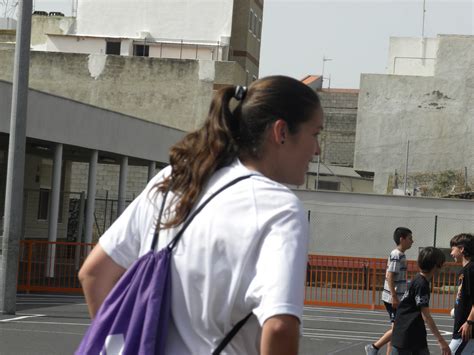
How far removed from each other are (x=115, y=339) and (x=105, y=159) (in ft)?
104

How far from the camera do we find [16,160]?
1838 cm

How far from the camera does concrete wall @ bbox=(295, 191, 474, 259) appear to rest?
3644 cm

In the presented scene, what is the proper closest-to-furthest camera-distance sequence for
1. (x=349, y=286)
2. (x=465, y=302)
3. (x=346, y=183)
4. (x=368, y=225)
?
(x=465, y=302) < (x=349, y=286) < (x=368, y=225) < (x=346, y=183)

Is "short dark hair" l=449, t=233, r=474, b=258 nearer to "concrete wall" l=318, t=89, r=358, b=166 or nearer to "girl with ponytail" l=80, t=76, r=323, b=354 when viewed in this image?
"girl with ponytail" l=80, t=76, r=323, b=354

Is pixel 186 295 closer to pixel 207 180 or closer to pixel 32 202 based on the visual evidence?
pixel 207 180

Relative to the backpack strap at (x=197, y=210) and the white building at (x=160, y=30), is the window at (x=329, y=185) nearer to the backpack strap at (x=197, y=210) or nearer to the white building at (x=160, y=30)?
the white building at (x=160, y=30)

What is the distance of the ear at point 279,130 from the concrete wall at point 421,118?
53743mm

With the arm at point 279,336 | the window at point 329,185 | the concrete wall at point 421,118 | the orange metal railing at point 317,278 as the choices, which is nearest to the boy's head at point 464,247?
the arm at point 279,336

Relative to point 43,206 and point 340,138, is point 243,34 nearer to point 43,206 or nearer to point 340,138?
point 340,138

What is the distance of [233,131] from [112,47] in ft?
179

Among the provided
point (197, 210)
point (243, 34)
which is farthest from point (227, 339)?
point (243, 34)

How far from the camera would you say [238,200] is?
3152 millimetres

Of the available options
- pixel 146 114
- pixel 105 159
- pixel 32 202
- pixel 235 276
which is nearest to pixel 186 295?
pixel 235 276

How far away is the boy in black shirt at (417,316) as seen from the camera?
9.70 metres
